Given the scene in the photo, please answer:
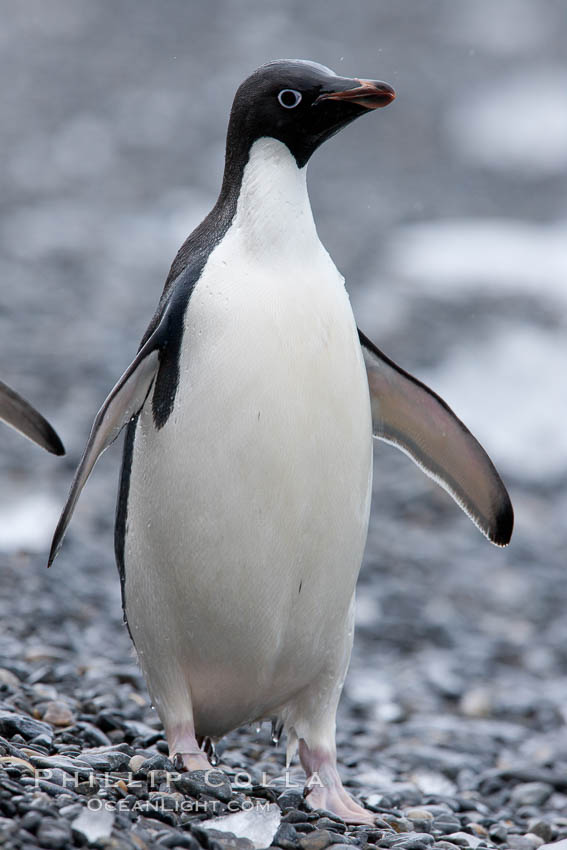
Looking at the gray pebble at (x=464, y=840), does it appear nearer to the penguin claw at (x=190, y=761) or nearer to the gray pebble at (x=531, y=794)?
the penguin claw at (x=190, y=761)

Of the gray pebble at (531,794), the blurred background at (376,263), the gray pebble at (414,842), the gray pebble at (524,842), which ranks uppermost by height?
the blurred background at (376,263)

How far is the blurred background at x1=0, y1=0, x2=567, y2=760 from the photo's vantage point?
557cm

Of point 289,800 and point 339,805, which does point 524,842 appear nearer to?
point 339,805

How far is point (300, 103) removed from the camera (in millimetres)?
2947

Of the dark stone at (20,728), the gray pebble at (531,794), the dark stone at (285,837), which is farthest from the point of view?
the gray pebble at (531,794)

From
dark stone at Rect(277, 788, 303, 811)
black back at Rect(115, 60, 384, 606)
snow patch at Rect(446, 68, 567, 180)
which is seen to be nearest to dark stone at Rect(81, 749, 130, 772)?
dark stone at Rect(277, 788, 303, 811)

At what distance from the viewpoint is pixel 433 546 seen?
6.73m

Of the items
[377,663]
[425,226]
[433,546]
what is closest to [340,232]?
[425,226]

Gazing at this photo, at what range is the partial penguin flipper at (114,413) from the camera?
2.92 metres

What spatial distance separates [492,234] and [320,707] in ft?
32.1

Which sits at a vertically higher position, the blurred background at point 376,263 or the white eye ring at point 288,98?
the blurred background at point 376,263

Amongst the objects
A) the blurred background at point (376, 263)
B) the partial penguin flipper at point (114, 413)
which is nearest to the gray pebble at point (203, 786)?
the partial penguin flipper at point (114, 413)

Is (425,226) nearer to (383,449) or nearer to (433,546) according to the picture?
(383,449)

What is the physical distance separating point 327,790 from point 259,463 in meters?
0.86
